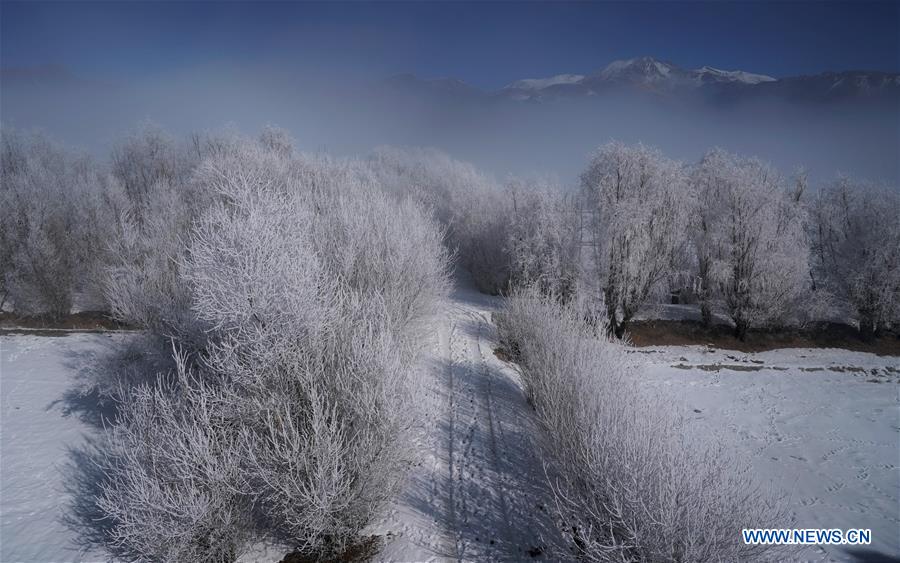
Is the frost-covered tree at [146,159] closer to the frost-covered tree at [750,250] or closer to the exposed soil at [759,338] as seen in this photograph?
the exposed soil at [759,338]

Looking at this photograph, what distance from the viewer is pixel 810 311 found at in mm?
23266

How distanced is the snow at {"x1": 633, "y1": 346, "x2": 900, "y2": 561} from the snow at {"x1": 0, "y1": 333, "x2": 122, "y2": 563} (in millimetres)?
15599

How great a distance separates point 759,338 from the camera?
23.0 metres

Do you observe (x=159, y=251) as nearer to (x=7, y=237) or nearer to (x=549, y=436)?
(x=7, y=237)

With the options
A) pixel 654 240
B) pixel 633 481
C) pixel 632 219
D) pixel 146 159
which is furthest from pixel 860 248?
pixel 146 159

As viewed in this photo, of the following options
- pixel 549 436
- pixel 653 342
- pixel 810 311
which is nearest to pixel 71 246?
pixel 549 436

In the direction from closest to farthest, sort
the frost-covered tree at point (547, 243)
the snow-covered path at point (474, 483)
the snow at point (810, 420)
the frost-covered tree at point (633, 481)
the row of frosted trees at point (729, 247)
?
the frost-covered tree at point (633, 481)
the snow-covered path at point (474, 483)
the snow at point (810, 420)
the row of frosted trees at point (729, 247)
the frost-covered tree at point (547, 243)

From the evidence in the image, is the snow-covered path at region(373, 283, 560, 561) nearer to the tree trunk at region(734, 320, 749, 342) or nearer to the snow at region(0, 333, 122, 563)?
the snow at region(0, 333, 122, 563)

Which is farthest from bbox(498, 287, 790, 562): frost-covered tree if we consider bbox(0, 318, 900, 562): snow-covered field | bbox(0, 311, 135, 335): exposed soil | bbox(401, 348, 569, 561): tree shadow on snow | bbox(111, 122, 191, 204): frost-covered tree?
bbox(111, 122, 191, 204): frost-covered tree

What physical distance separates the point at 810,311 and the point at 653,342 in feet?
29.6

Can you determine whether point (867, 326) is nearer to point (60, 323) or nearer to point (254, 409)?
point (254, 409)

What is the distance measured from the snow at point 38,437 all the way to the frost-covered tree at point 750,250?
27.1m

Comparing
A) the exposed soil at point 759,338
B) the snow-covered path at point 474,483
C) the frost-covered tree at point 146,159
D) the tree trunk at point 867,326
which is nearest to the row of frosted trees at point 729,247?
the tree trunk at point 867,326

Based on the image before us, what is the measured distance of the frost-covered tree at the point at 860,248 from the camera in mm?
22453
